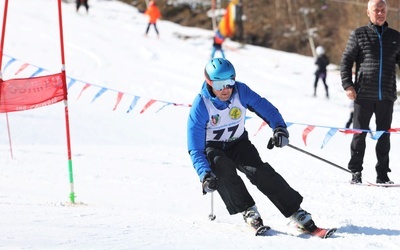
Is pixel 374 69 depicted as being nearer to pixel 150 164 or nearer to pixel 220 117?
pixel 220 117

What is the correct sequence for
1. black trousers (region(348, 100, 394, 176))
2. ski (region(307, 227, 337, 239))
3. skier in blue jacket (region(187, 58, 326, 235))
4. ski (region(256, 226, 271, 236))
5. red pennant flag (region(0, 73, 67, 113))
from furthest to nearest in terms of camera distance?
black trousers (region(348, 100, 394, 176)) < red pennant flag (region(0, 73, 67, 113)) < skier in blue jacket (region(187, 58, 326, 235)) < ski (region(256, 226, 271, 236)) < ski (region(307, 227, 337, 239))

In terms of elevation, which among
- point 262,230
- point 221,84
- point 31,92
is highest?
point 221,84

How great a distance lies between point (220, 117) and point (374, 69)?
2.19m

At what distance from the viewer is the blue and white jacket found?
4.81 m

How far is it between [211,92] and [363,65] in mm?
2219

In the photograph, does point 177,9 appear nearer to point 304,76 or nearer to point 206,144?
point 304,76

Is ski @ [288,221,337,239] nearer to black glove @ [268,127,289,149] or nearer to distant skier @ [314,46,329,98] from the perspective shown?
black glove @ [268,127,289,149]

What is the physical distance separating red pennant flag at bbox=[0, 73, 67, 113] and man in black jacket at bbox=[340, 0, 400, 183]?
2.89 metres

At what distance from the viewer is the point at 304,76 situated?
19.2 meters

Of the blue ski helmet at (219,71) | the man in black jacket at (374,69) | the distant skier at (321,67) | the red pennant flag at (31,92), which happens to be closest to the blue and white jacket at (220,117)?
the blue ski helmet at (219,71)

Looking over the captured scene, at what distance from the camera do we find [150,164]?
27.7 ft

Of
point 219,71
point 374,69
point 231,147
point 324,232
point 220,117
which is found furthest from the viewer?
point 374,69

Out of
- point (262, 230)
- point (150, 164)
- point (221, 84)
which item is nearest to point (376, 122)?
point (221, 84)

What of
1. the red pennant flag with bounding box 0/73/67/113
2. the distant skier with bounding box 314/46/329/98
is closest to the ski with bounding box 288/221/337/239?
the red pennant flag with bounding box 0/73/67/113
